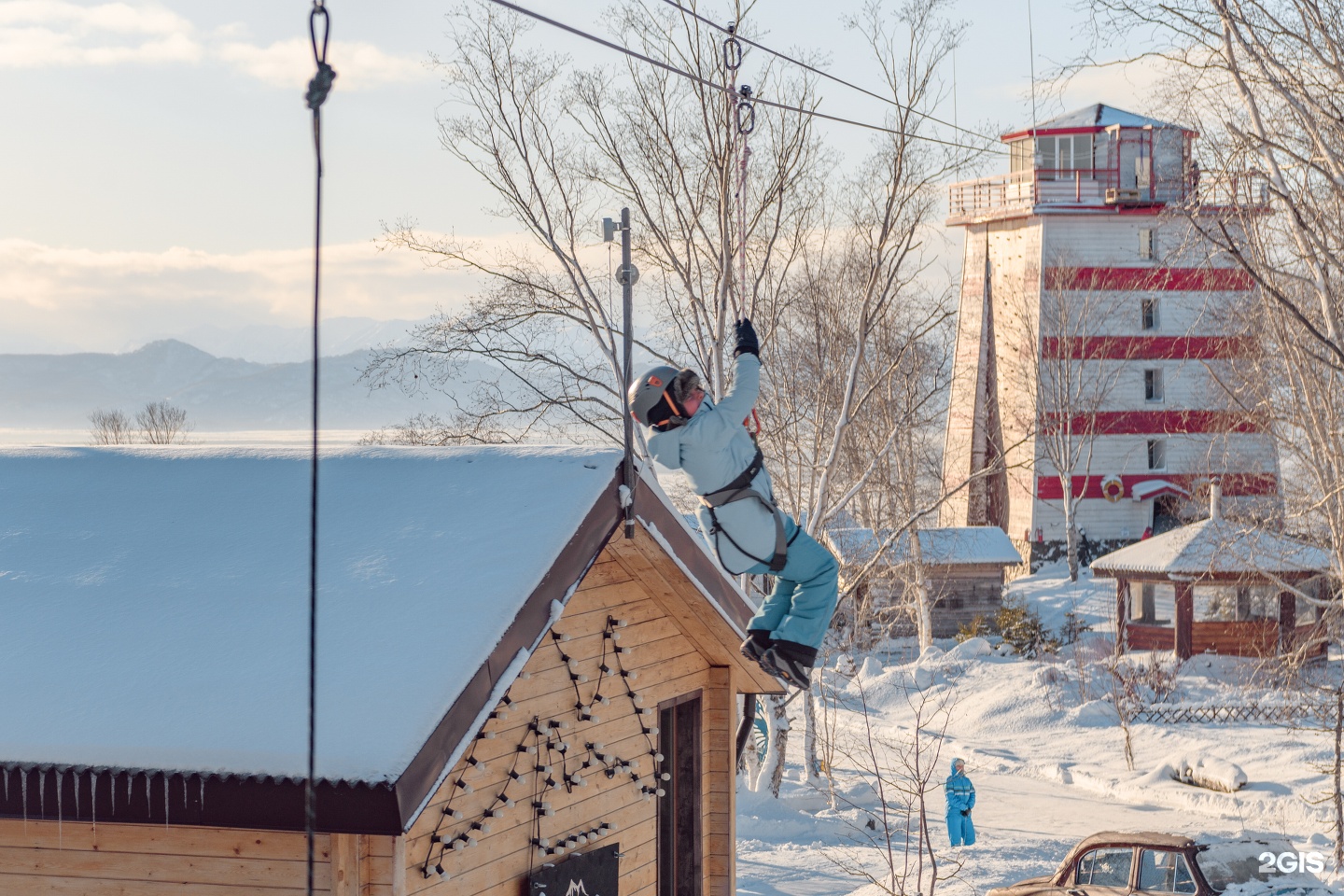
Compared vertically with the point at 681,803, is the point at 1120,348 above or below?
above

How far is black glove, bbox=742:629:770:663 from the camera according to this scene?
657 cm

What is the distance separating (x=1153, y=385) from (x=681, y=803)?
1580 inches

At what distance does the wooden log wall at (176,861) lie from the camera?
20.2 feet

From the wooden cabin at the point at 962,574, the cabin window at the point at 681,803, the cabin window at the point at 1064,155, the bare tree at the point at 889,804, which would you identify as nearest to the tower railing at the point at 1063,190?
the cabin window at the point at 1064,155

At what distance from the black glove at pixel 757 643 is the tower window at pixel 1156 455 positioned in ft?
141

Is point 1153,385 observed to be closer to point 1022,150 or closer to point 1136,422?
point 1136,422

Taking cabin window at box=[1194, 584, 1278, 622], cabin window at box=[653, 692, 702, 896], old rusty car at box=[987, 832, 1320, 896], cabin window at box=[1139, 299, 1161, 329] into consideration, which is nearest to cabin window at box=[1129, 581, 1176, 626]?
cabin window at box=[1194, 584, 1278, 622]

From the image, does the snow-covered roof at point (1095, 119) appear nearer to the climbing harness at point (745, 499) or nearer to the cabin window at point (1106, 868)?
the cabin window at point (1106, 868)

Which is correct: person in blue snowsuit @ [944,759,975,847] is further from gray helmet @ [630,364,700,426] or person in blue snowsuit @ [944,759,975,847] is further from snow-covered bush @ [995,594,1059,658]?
snow-covered bush @ [995,594,1059,658]

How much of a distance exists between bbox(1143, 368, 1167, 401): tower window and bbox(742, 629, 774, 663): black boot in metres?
42.1

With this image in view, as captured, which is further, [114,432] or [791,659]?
[114,432]

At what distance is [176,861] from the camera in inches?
248

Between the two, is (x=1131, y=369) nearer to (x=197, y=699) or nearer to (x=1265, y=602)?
(x=1265, y=602)

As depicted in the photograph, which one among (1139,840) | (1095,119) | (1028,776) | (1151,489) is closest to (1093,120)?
(1095,119)
